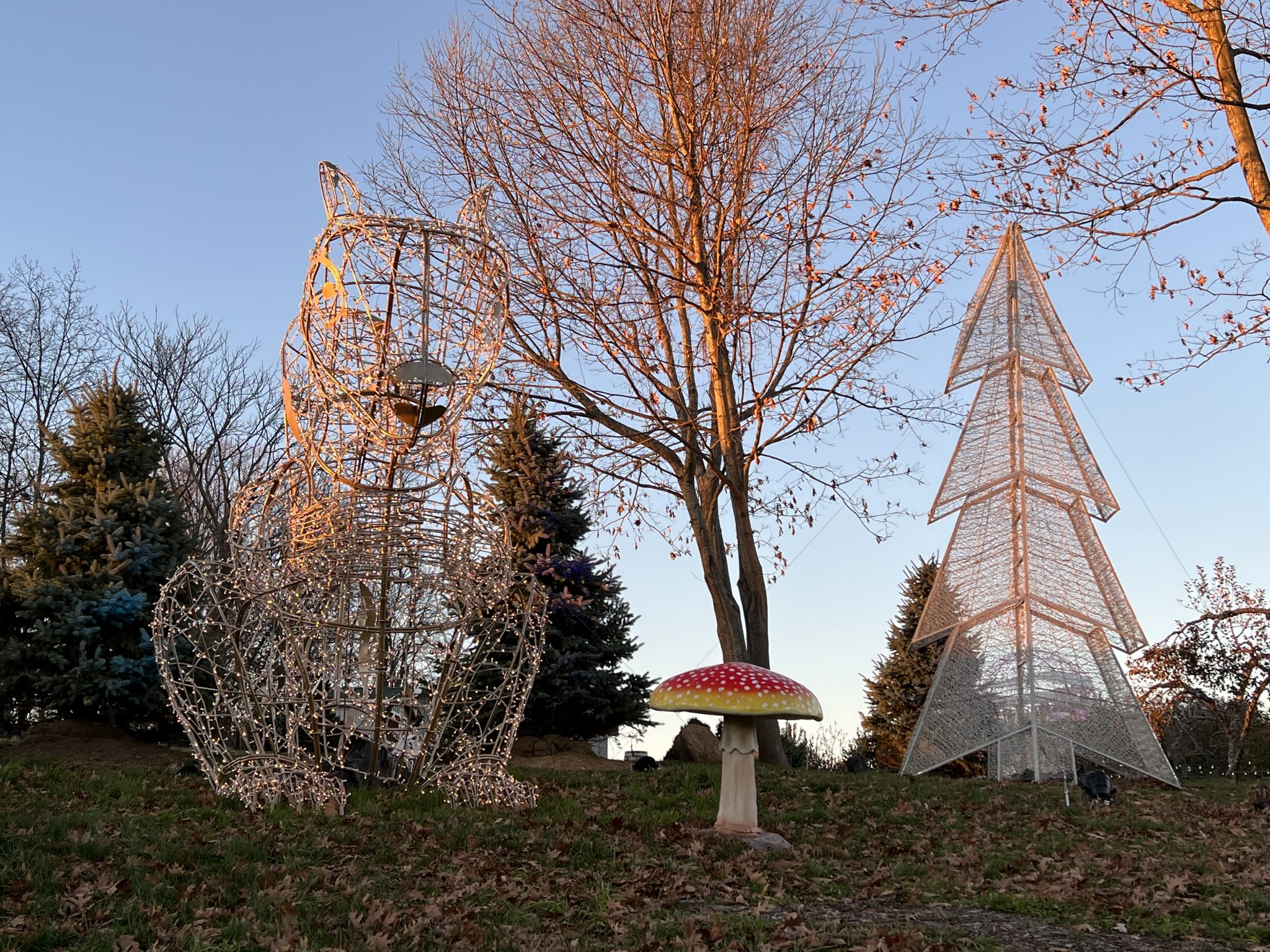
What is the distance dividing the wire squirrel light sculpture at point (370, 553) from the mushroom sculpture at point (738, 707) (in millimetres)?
1273

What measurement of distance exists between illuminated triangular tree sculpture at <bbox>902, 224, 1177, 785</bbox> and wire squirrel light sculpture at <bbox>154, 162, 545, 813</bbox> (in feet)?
32.4

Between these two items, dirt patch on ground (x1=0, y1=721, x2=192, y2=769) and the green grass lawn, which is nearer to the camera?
the green grass lawn

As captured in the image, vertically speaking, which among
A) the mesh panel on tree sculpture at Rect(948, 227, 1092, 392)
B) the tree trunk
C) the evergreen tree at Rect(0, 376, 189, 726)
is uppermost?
the mesh panel on tree sculpture at Rect(948, 227, 1092, 392)

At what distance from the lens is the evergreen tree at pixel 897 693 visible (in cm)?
1988

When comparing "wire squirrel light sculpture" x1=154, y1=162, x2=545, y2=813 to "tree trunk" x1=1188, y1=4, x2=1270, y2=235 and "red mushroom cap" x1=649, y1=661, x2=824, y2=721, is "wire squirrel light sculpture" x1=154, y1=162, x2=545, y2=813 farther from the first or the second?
"tree trunk" x1=1188, y1=4, x2=1270, y2=235

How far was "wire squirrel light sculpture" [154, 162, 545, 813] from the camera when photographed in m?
7.53

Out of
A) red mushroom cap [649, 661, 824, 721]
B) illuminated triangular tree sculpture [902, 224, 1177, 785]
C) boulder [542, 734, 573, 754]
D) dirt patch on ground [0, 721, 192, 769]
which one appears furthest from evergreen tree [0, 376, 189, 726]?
illuminated triangular tree sculpture [902, 224, 1177, 785]

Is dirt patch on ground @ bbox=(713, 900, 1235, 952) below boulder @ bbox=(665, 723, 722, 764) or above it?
below

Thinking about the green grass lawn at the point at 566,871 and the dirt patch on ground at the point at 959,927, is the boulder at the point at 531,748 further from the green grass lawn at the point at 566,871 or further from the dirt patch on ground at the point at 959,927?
the dirt patch on ground at the point at 959,927

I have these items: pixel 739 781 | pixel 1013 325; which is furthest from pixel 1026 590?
pixel 739 781

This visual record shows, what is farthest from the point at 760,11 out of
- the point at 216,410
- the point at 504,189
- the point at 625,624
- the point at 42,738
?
the point at 216,410

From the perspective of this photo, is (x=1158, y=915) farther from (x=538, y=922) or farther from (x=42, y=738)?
(x=42, y=738)

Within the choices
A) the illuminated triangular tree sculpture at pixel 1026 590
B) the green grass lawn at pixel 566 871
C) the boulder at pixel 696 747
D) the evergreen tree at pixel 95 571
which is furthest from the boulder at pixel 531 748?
the illuminated triangular tree sculpture at pixel 1026 590

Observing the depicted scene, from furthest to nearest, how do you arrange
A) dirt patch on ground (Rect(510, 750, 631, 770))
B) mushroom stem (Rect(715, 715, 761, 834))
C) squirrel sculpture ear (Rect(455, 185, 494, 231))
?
dirt patch on ground (Rect(510, 750, 631, 770)) < squirrel sculpture ear (Rect(455, 185, 494, 231)) < mushroom stem (Rect(715, 715, 761, 834))
